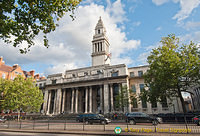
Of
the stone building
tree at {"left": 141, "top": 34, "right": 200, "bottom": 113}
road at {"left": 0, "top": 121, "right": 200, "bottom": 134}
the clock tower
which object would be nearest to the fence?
road at {"left": 0, "top": 121, "right": 200, "bottom": 134}

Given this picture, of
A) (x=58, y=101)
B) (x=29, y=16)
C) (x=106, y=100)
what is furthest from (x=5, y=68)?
(x=29, y=16)

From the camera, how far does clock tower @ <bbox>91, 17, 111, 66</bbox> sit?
5225 cm

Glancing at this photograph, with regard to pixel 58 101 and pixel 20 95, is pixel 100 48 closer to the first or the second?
pixel 58 101

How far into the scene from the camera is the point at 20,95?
39.2 meters

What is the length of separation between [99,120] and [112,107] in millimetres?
16215

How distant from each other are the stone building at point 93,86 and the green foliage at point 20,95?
710 centimetres

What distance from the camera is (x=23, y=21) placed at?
11867 millimetres

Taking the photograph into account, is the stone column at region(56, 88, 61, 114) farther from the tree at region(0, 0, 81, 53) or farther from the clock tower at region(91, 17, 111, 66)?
the tree at region(0, 0, 81, 53)

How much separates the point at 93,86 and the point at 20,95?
22400mm

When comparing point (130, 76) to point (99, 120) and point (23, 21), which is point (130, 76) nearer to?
point (99, 120)

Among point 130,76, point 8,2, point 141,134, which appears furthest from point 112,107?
point 8,2

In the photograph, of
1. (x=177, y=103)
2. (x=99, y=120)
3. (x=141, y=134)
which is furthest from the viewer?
(x=177, y=103)

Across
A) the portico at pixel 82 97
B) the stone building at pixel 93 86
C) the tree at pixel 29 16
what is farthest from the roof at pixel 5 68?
the tree at pixel 29 16

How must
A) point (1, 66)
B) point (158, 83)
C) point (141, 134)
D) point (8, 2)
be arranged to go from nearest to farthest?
point (8, 2) → point (141, 134) → point (158, 83) → point (1, 66)
